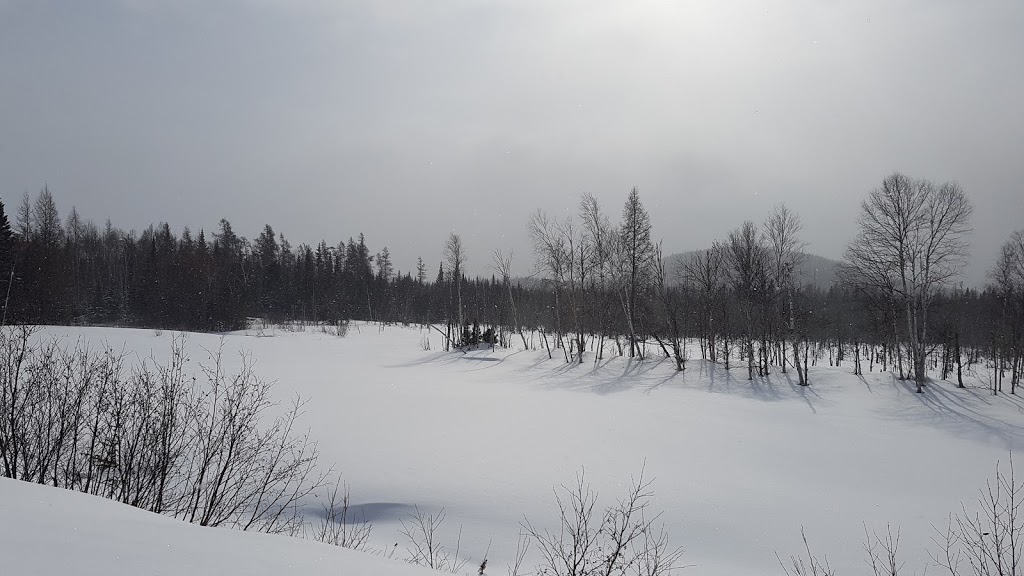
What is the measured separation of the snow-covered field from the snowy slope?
0.02 meters

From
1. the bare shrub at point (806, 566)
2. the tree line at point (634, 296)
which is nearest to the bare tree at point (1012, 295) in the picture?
the tree line at point (634, 296)

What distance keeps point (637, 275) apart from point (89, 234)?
255ft

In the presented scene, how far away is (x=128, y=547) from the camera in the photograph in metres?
3.53

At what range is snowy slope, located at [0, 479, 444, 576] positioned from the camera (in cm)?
307

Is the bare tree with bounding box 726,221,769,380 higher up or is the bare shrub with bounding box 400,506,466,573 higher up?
the bare tree with bounding box 726,221,769,380

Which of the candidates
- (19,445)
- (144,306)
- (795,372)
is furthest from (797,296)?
(144,306)

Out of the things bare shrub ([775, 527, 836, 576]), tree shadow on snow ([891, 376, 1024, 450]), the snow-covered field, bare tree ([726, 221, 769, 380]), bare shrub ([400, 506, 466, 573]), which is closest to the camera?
the snow-covered field

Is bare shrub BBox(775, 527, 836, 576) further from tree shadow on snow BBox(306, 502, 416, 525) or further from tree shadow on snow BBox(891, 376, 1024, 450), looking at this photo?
tree shadow on snow BBox(891, 376, 1024, 450)

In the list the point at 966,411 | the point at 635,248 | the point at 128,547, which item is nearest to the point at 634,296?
the point at 635,248

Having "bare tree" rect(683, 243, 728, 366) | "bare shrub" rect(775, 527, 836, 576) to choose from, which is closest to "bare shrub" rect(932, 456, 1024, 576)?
"bare shrub" rect(775, 527, 836, 576)

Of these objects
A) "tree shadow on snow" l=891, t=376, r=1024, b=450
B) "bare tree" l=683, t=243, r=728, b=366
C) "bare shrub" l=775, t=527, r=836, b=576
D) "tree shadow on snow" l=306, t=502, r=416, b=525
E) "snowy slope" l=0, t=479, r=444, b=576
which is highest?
"bare tree" l=683, t=243, r=728, b=366

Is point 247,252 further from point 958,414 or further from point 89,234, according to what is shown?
point 958,414

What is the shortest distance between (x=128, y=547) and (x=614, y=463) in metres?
Answer: 11.6

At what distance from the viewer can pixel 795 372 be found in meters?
26.3
